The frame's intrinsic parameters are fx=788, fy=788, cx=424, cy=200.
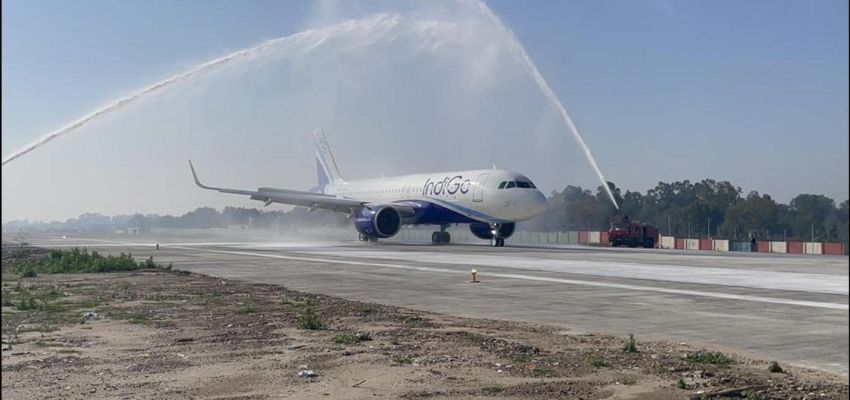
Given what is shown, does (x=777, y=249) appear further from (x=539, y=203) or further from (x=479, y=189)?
(x=479, y=189)

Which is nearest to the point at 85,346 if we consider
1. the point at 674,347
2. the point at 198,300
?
the point at 198,300

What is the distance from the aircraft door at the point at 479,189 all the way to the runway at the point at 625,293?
57.9 feet

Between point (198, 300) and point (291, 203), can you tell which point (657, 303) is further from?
point (291, 203)

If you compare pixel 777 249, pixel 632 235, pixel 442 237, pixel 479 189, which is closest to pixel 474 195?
pixel 479 189

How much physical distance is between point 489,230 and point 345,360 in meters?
48.9

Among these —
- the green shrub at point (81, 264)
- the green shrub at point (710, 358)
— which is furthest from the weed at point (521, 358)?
the green shrub at point (81, 264)

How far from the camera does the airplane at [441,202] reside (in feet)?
177

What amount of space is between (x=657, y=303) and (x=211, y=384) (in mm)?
11662

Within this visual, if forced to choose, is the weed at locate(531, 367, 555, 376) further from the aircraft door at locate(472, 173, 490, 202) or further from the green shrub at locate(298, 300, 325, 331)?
the aircraft door at locate(472, 173, 490, 202)

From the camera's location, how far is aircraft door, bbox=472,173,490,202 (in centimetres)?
5525

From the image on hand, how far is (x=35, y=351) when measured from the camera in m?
12.5

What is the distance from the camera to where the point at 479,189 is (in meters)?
55.4

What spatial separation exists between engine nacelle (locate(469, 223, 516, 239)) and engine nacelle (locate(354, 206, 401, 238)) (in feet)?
→ 19.5

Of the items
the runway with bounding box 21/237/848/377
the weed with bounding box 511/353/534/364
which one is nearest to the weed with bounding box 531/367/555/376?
the weed with bounding box 511/353/534/364
